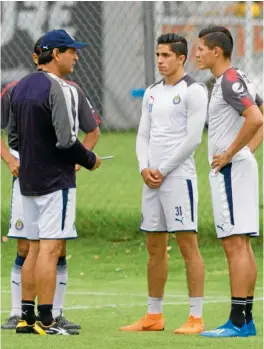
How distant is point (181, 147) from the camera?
8656 millimetres

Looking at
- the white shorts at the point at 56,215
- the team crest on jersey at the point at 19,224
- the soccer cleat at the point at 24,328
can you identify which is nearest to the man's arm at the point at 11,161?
the team crest on jersey at the point at 19,224

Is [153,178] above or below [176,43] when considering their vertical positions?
below

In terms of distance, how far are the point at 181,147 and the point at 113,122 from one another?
48.5 ft

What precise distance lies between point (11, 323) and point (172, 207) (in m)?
1.45

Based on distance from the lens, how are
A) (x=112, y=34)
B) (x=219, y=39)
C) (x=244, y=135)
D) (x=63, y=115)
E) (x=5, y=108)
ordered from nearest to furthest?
(x=63, y=115), (x=244, y=135), (x=219, y=39), (x=5, y=108), (x=112, y=34)

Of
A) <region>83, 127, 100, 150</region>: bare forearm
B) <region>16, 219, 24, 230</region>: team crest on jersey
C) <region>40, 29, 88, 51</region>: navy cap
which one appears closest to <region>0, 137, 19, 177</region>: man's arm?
<region>16, 219, 24, 230</region>: team crest on jersey

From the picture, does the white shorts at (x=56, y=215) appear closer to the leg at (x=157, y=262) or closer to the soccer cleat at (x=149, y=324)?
the leg at (x=157, y=262)

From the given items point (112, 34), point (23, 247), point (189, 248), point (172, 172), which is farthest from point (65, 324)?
point (112, 34)

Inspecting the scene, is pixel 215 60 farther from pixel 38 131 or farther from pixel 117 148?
pixel 117 148

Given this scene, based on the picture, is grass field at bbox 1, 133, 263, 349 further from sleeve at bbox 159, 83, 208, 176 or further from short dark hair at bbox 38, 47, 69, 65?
short dark hair at bbox 38, 47, 69, 65

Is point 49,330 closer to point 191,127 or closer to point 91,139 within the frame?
point 91,139

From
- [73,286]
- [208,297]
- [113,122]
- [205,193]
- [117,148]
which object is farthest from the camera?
[113,122]

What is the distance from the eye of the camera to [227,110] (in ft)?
27.6

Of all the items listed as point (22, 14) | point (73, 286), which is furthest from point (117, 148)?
point (73, 286)
